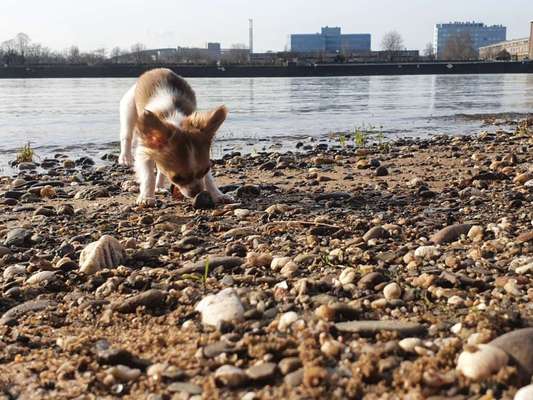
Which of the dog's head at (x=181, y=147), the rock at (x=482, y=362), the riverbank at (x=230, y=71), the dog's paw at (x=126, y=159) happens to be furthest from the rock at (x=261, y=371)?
the riverbank at (x=230, y=71)

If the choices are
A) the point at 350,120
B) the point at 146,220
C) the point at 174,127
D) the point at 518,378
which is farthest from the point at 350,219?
the point at 350,120

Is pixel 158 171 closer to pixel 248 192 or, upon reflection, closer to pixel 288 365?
pixel 248 192

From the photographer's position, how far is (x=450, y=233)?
12.8ft

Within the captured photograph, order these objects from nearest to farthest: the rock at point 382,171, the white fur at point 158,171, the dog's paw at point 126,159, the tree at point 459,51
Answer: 1. the white fur at point 158,171
2. the rock at point 382,171
3. the dog's paw at point 126,159
4. the tree at point 459,51

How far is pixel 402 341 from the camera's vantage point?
90.5 inches

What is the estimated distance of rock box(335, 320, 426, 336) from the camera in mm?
2398

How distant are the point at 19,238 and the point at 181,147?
1.81m

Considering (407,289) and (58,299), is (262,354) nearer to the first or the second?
(407,289)

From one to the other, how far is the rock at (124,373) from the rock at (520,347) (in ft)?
4.08

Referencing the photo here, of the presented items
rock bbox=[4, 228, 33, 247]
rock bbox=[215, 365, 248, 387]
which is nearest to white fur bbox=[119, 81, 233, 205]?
rock bbox=[4, 228, 33, 247]

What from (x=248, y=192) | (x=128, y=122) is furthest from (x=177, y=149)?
(x=128, y=122)

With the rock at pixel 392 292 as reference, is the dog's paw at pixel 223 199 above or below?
below

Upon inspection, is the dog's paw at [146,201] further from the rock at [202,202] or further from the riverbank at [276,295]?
the rock at [202,202]

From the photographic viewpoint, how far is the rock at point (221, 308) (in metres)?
2.61
